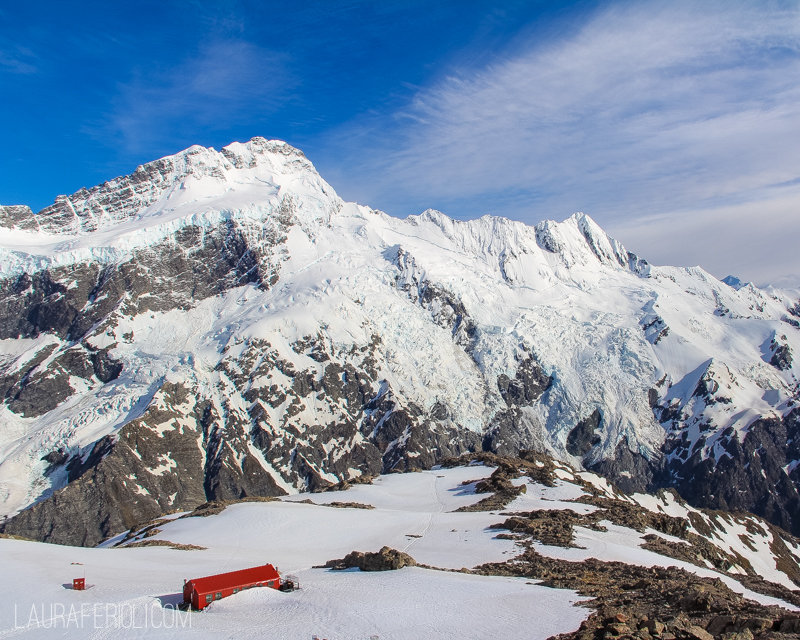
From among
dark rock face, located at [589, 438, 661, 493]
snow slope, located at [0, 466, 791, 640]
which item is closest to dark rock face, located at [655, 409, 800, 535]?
dark rock face, located at [589, 438, 661, 493]

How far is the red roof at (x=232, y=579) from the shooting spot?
23.0 metres

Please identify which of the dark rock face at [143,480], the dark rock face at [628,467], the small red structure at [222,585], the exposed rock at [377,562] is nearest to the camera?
the small red structure at [222,585]

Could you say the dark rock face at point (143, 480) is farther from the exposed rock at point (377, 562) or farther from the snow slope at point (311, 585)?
the exposed rock at point (377, 562)

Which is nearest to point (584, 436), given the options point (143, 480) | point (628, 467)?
point (628, 467)

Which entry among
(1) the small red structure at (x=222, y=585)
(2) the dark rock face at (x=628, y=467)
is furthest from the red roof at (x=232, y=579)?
(2) the dark rock face at (x=628, y=467)

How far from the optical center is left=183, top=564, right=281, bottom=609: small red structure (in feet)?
74.0

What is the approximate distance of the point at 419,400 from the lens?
637 feet

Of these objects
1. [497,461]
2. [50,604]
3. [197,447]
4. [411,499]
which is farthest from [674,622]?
[197,447]

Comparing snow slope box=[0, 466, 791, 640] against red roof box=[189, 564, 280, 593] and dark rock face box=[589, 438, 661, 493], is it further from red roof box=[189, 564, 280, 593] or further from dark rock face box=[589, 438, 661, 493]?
dark rock face box=[589, 438, 661, 493]

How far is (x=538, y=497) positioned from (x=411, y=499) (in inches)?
585

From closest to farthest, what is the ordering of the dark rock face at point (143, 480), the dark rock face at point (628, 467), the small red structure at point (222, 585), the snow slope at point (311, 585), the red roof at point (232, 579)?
the snow slope at point (311, 585) < the small red structure at point (222, 585) < the red roof at point (232, 579) < the dark rock face at point (143, 480) < the dark rock face at point (628, 467)

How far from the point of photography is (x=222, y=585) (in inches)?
922

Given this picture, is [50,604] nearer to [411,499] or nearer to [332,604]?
[332,604]

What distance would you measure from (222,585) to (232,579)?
78 cm
